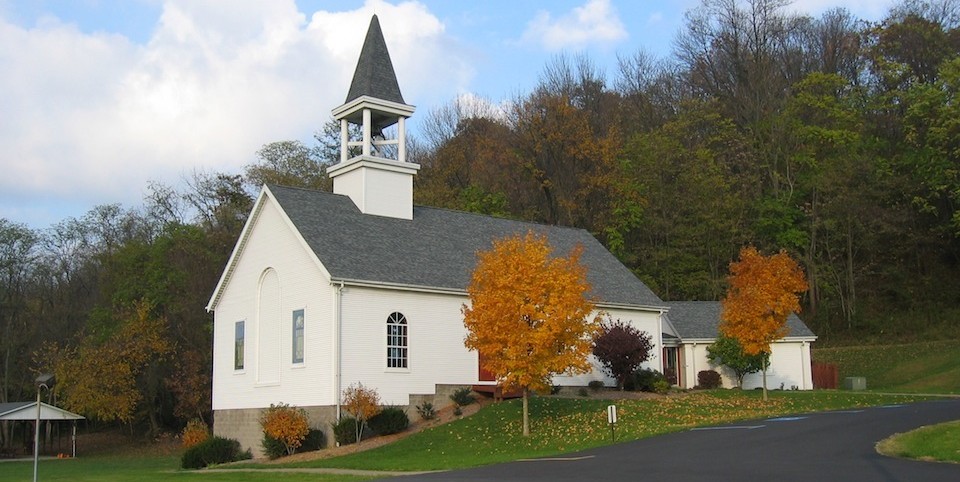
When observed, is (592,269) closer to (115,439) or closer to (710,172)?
(710,172)

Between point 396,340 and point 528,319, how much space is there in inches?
257

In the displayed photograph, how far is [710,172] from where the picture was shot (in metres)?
58.2

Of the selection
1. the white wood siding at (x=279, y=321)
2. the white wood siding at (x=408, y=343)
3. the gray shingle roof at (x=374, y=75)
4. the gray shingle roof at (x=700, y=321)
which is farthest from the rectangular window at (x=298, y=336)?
the gray shingle roof at (x=700, y=321)

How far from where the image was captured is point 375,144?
120ft

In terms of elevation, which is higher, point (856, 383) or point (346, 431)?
point (856, 383)

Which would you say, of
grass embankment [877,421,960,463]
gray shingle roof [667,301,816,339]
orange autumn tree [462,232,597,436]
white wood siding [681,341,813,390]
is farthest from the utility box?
grass embankment [877,421,960,463]

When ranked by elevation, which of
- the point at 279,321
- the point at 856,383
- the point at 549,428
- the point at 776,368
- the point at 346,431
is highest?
the point at 279,321

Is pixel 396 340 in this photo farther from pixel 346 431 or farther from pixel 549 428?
pixel 549 428

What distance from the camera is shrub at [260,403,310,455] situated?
95.0 ft

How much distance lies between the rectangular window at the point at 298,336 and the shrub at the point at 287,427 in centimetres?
222

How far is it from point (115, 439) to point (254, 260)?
31901 millimetres

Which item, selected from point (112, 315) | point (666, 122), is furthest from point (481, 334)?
point (666, 122)

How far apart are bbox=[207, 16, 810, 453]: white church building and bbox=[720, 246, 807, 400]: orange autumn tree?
15.1 feet

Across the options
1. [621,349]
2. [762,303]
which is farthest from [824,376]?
[621,349]
